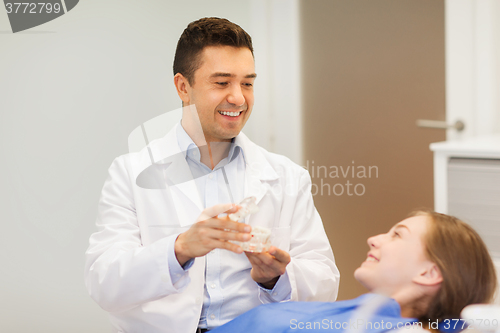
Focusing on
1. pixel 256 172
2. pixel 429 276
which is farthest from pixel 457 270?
pixel 256 172

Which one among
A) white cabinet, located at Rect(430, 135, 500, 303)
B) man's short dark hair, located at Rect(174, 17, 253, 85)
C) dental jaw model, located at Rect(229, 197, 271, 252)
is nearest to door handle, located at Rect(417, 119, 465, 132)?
white cabinet, located at Rect(430, 135, 500, 303)

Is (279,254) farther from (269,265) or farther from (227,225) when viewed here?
(227,225)

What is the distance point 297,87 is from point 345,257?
32.9 inches

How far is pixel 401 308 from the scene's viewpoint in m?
1.06

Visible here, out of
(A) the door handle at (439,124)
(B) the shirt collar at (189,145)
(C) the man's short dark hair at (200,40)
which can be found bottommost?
(A) the door handle at (439,124)

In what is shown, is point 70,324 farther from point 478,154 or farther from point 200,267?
point 478,154

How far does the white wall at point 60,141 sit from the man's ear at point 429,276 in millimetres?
839

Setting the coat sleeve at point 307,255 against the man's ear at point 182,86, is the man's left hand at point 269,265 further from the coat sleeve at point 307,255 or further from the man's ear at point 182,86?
the man's ear at point 182,86

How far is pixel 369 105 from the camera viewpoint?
2.18 m

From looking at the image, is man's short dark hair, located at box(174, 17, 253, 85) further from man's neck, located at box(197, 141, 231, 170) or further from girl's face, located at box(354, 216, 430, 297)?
girl's face, located at box(354, 216, 430, 297)

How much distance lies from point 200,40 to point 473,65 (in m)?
1.18

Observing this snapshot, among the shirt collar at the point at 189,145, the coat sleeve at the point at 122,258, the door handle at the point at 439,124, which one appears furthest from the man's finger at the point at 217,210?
the door handle at the point at 439,124

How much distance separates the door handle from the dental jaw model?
118 centimetres

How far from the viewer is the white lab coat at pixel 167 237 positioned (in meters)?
1.18
